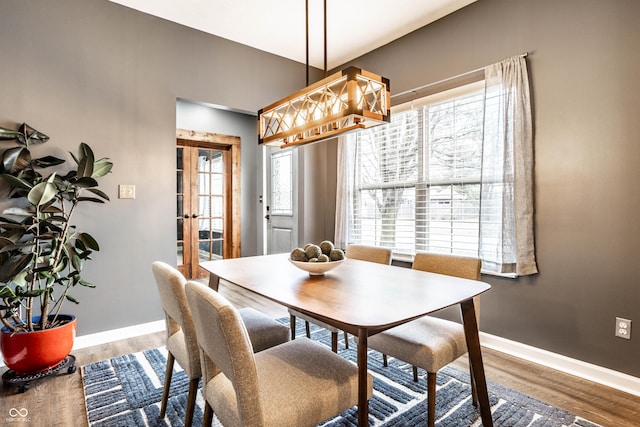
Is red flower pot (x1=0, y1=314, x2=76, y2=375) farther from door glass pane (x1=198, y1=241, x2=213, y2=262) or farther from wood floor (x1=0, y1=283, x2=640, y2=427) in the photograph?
door glass pane (x1=198, y1=241, x2=213, y2=262)

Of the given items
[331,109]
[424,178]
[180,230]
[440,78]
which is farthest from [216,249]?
[331,109]

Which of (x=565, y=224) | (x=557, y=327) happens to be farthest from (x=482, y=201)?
(x=557, y=327)

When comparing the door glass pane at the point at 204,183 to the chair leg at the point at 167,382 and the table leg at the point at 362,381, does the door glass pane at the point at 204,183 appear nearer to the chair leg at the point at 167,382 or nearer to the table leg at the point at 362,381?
the chair leg at the point at 167,382

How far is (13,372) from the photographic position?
2160 mm

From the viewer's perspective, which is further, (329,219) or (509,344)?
(329,219)

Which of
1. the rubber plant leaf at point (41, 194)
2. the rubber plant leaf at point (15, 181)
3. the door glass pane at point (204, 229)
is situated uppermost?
the rubber plant leaf at point (15, 181)

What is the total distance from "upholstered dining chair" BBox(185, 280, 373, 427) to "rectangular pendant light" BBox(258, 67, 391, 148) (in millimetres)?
1026

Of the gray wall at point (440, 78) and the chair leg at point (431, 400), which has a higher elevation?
the gray wall at point (440, 78)

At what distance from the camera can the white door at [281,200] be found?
4.30 meters

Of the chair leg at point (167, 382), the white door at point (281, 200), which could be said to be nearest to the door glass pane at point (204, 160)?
the white door at point (281, 200)

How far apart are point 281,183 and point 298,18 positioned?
2.13m

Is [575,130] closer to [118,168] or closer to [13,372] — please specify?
[118,168]

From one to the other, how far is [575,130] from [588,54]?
1.56ft

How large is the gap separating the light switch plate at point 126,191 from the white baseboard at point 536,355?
3.64 feet
